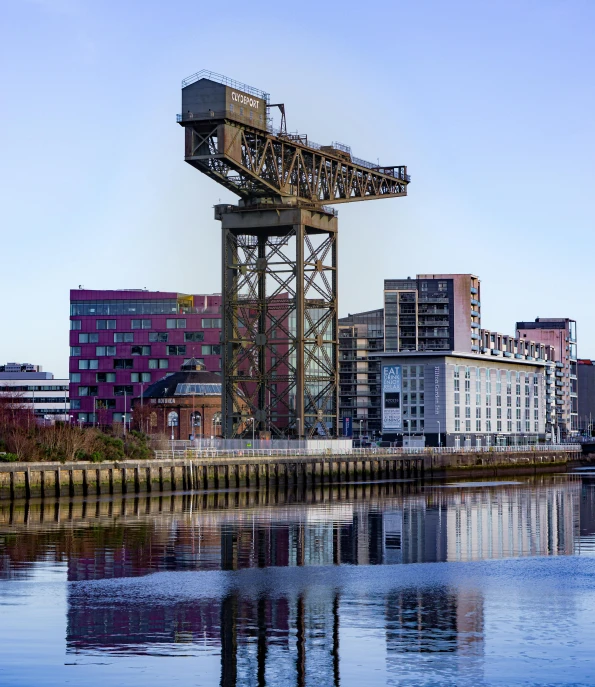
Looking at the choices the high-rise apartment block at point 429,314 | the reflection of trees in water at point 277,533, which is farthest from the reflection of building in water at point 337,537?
the high-rise apartment block at point 429,314

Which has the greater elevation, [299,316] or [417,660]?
[299,316]

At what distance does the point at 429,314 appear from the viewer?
18162 cm

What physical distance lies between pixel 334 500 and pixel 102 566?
124ft

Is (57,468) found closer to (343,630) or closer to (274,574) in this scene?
(274,574)

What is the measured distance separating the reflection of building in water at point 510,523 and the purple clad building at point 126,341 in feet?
260

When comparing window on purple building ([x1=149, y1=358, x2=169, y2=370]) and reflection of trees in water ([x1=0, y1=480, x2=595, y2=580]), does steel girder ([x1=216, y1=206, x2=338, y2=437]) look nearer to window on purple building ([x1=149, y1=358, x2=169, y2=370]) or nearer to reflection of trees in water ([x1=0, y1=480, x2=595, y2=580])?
reflection of trees in water ([x1=0, y1=480, x2=595, y2=580])

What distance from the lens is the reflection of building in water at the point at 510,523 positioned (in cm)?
4644

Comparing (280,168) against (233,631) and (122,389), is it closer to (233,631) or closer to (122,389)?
(233,631)

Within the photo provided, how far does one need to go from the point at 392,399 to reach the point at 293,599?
106 m

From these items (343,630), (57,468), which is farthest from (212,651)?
(57,468)

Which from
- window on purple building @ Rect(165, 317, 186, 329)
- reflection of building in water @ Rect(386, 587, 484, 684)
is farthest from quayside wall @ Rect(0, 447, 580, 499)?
window on purple building @ Rect(165, 317, 186, 329)

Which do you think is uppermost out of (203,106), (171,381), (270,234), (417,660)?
(203,106)

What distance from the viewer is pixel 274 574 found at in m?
38.4

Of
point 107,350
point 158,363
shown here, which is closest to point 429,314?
point 158,363
